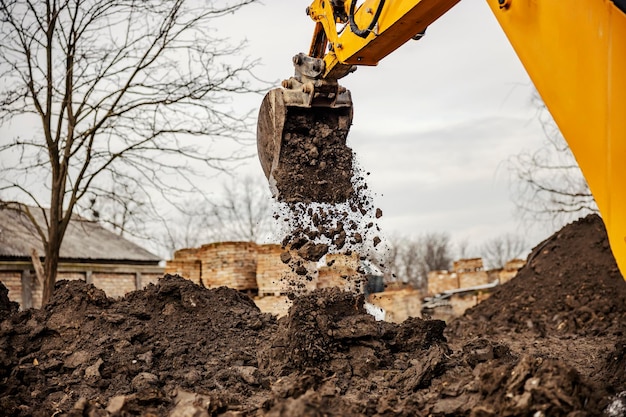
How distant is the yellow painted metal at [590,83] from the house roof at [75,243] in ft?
47.5

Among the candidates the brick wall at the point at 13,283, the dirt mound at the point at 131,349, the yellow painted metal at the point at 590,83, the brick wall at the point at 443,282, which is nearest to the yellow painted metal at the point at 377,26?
the yellow painted metal at the point at 590,83

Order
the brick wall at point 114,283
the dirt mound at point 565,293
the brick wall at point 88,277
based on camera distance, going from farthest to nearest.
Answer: the brick wall at point 114,283, the brick wall at point 88,277, the dirt mound at point 565,293

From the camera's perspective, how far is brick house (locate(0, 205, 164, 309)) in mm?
18266

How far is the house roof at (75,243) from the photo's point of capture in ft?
62.4

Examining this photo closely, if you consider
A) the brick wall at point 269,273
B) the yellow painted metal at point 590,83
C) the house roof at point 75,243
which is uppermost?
the house roof at point 75,243

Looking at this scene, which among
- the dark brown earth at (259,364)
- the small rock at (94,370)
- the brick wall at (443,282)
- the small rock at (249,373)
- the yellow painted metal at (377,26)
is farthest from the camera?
the brick wall at (443,282)

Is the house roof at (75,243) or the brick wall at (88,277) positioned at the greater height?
the house roof at (75,243)

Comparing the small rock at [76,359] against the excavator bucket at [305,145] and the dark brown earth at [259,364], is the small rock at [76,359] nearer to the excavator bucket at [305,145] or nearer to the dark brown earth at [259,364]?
the dark brown earth at [259,364]

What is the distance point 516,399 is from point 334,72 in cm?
354

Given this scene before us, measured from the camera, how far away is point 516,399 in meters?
3.78

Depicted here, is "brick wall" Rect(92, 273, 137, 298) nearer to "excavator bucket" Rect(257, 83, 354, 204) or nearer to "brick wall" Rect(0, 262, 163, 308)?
"brick wall" Rect(0, 262, 163, 308)

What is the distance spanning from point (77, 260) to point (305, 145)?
1683cm

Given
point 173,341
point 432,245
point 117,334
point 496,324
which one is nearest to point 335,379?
point 173,341

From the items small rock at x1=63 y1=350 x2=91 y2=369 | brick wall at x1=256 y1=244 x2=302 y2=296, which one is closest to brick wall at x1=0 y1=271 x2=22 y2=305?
brick wall at x1=256 y1=244 x2=302 y2=296
